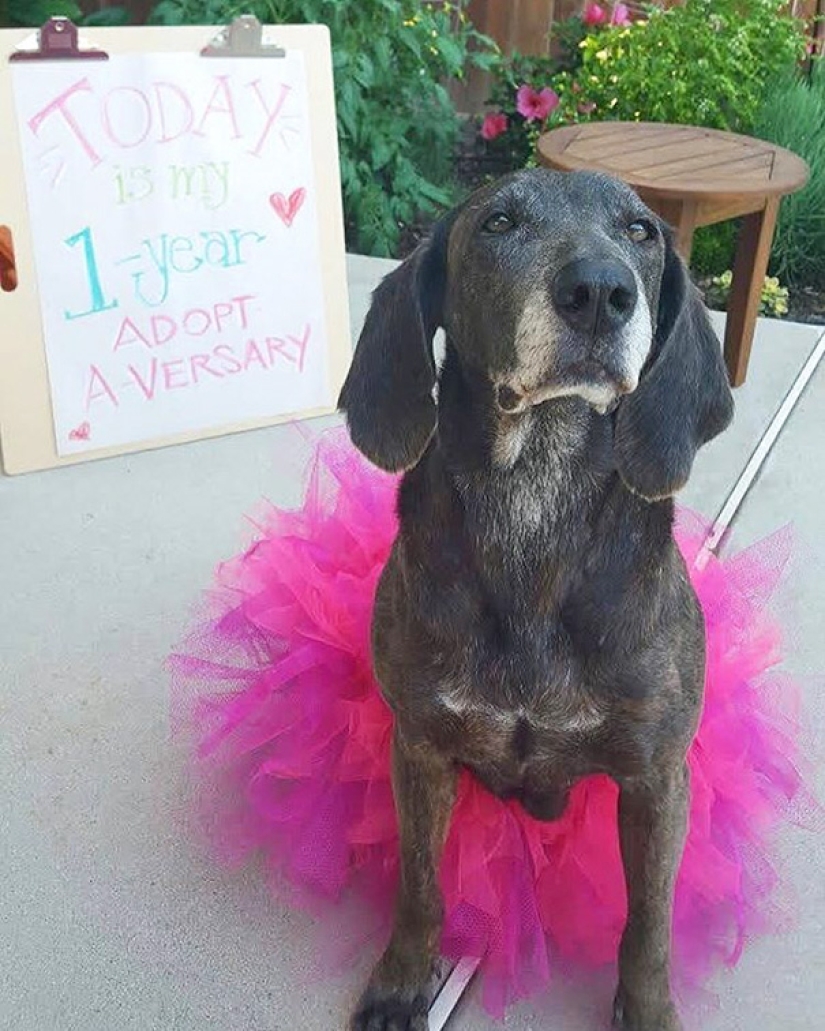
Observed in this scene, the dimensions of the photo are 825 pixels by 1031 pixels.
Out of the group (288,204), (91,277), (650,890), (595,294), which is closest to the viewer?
(595,294)

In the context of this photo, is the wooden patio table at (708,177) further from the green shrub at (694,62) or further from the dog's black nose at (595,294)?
the dog's black nose at (595,294)

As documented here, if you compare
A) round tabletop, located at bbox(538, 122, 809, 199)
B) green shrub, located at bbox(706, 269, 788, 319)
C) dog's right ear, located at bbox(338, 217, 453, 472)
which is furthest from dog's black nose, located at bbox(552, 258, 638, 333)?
green shrub, located at bbox(706, 269, 788, 319)

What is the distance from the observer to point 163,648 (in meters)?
2.33

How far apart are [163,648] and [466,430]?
1.13 meters

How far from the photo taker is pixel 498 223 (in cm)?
136

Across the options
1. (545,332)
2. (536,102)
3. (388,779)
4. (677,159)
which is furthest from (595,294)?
(536,102)

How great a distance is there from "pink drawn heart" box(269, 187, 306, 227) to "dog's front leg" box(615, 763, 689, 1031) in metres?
1.95

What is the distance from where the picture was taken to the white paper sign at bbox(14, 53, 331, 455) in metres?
2.71

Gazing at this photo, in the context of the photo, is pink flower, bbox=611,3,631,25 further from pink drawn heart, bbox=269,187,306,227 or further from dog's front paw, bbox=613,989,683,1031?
dog's front paw, bbox=613,989,683,1031

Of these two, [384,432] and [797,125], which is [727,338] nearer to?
[797,125]

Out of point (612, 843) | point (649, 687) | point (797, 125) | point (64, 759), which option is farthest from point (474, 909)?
point (797, 125)

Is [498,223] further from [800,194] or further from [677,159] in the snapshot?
[800,194]

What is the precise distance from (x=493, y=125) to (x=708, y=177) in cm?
211

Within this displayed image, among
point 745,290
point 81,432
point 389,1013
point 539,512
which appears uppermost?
point 539,512
